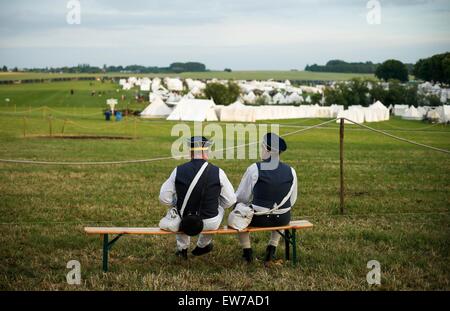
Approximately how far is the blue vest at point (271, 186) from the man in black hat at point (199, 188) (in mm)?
342

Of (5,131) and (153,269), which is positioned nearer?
(153,269)

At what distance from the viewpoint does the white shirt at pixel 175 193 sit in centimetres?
651

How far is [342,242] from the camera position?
304 inches

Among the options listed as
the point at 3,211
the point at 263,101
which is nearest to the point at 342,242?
the point at 3,211

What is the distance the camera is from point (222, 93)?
241 feet

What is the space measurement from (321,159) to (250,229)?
12803 millimetres

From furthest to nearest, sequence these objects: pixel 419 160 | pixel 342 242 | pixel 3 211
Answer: pixel 419 160
pixel 3 211
pixel 342 242

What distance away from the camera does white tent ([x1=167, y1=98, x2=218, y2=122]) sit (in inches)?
1927

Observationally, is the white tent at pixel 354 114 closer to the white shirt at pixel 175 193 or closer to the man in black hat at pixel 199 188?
the white shirt at pixel 175 193
